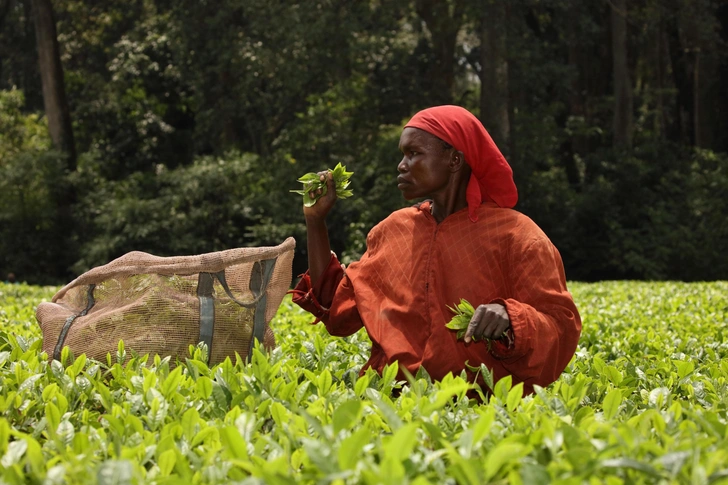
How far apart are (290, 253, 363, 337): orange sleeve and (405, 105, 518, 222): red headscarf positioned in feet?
1.93

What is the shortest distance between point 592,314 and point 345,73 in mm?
15266

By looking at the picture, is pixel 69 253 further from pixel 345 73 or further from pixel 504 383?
pixel 504 383

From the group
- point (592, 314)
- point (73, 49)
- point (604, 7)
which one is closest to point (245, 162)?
point (73, 49)

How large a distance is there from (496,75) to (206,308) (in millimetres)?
15614

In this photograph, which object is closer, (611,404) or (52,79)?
(611,404)

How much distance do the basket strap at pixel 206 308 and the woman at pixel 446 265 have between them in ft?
1.15

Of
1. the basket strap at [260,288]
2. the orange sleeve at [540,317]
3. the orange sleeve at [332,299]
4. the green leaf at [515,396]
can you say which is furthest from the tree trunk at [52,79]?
the green leaf at [515,396]

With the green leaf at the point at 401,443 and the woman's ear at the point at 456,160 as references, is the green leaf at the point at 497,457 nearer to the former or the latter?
the green leaf at the point at 401,443

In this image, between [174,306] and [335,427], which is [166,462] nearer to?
[335,427]

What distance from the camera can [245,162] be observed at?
742 inches

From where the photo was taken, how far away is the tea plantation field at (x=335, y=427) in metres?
1.70

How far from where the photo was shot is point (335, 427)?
1965 mm

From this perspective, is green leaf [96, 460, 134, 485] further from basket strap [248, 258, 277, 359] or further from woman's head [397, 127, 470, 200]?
basket strap [248, 258, 277, 359]

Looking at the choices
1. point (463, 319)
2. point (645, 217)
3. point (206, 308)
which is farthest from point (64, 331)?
Result: point (645, 217)
